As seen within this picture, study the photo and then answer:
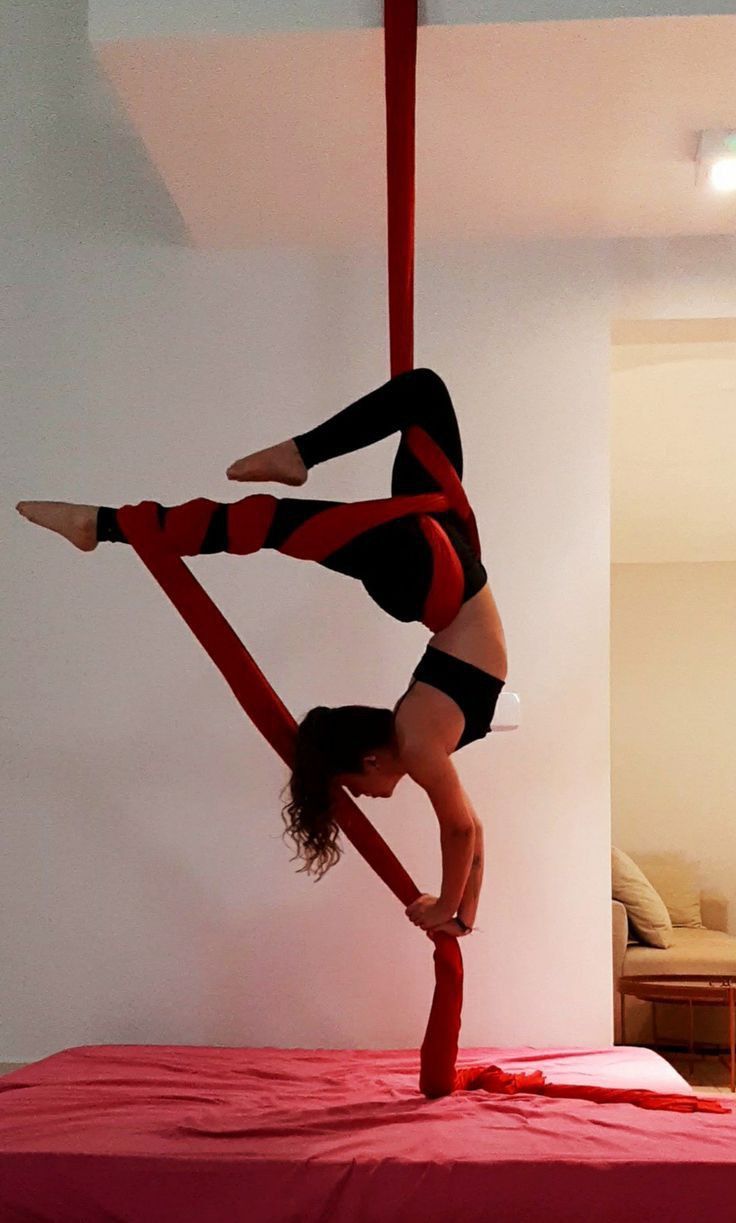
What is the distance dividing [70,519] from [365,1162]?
53.2 inches

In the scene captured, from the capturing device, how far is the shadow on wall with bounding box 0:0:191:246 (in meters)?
4.21

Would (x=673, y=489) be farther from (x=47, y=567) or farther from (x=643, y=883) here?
(x=47, y=567)

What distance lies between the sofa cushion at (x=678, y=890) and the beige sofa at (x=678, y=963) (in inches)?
2.3

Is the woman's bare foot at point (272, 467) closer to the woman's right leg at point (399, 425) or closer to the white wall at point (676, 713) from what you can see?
the woman's right leg at point (399, 425)

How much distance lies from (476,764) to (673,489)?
3.41 metres

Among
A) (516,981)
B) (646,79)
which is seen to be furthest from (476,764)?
(646,79)

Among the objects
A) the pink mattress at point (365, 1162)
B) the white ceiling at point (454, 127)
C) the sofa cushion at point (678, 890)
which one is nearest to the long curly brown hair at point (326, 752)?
the pink mattress at point (365, 1162)

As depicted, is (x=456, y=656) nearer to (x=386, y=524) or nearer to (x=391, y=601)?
(x=391, y=601)

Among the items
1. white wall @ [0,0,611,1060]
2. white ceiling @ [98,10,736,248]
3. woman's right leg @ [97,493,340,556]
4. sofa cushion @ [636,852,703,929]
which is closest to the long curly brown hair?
woman's right leg @ [97,493,340,556]

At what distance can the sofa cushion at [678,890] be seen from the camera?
21.7 feet

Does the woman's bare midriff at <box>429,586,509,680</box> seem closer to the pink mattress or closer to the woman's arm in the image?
the woman's arm

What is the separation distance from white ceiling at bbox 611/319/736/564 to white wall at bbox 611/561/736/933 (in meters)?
0.22

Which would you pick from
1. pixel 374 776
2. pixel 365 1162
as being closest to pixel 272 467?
pixel 374 776

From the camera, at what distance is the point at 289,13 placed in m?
3.07
